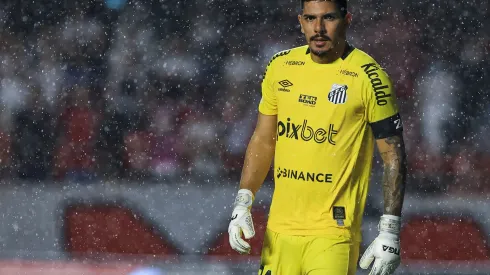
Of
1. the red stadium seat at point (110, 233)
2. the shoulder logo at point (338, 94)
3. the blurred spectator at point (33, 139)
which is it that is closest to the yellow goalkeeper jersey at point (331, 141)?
the shoulder logo at point (338, 94)

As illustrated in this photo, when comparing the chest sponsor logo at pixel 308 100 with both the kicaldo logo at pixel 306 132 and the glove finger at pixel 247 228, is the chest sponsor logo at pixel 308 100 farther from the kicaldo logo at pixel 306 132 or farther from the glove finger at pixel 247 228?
the glove finger at pixel 247 228

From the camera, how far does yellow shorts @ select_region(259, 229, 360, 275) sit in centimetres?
484

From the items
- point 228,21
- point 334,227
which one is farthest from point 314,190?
point 228,21

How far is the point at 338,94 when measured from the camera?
4.95 metres

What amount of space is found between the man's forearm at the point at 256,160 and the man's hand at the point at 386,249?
722mm

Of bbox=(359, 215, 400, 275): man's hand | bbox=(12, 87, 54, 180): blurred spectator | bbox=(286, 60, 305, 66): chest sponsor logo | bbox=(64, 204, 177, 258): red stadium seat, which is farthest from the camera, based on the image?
bbox=(12, 87, 54, 180): blurred spectator

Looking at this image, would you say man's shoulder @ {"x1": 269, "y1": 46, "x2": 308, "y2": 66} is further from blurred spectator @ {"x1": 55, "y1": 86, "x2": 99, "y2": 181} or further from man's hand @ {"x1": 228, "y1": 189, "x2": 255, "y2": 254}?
blurred spectator @ {"x1": 55, "y1": 86, "x2": 99, "y2": 181}

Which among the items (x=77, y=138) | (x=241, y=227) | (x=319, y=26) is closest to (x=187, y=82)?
(x=77, y=138)

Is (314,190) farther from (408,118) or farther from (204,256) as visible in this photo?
(408,118)

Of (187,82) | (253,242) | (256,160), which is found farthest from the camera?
(187,82)

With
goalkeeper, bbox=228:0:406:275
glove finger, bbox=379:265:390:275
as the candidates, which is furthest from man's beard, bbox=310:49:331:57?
glove finger, bbox=379:265:390:275

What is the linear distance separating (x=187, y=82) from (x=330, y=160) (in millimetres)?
7304

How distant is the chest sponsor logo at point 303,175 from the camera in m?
4.92

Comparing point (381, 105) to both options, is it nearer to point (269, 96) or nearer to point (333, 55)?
point (333, 55)
